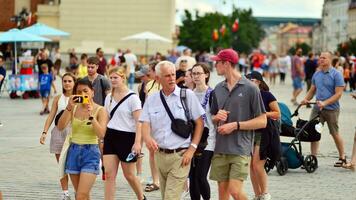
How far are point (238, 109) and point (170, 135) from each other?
0.82 m

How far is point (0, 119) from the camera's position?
22750mm

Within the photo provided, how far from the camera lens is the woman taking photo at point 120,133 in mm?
9719

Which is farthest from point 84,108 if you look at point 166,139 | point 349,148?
point 349,148

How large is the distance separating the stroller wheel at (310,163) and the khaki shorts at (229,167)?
5043mm

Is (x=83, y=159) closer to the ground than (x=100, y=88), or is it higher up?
closer to the ground

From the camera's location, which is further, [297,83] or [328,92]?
[297,83]

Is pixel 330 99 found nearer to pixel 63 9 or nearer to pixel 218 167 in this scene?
pixel 218 167

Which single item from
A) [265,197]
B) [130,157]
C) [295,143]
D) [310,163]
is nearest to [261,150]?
[265,197]

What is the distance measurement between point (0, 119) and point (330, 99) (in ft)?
35.8

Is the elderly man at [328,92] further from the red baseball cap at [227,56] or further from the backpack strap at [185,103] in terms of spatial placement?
the backpack strap at [185,103]

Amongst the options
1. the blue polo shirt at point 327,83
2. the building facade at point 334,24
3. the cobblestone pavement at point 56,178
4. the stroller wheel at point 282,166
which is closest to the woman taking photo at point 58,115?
the cobblestone pavement at point 56,178

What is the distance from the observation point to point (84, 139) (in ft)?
31.3

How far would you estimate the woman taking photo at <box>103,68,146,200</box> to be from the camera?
31.9 feet

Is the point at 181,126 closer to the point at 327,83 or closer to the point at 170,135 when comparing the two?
the point at 170,135
